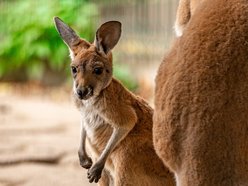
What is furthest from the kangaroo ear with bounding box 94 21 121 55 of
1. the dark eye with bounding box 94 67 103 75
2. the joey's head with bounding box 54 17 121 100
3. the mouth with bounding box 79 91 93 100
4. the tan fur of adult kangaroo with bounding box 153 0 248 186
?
the tan fur of adult kangaroo with bounding box 153 0 248 186

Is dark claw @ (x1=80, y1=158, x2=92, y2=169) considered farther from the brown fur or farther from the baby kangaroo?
the brown fur

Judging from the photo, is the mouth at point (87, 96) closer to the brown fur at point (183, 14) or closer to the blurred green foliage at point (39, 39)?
the brown fur at point (183, 14)

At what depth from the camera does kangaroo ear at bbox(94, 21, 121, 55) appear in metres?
3.50

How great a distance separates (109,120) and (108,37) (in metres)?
0.38

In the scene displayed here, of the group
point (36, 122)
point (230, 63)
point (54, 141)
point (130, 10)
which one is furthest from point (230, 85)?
point (130, 10)

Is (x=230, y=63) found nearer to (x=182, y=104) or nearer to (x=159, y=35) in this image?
(x=182, y=104)

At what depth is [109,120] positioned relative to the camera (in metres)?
3.52

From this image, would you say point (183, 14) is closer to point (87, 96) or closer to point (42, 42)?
point (87, 96)

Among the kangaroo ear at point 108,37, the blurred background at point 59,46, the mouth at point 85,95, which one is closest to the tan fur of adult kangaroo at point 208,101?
the mouth at point 85,95

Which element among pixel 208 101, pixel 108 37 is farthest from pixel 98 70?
pixel 208 101

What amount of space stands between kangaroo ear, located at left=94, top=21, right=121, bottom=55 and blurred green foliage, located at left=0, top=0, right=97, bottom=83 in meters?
7.99

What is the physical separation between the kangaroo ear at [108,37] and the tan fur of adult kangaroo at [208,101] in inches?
31.5

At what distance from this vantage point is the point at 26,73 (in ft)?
41.8

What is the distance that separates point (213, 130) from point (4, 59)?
10.3 metres
